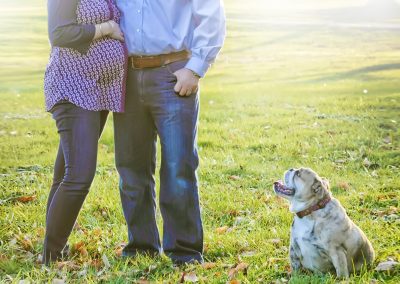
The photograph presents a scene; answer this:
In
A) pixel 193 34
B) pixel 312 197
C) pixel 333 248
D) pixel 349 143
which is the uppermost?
pixel 193 34

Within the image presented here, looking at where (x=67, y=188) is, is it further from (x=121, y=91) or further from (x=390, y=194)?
(x=390, y=194)

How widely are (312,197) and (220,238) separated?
115 centimetres

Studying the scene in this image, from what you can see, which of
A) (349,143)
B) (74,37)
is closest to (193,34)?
(74,37)

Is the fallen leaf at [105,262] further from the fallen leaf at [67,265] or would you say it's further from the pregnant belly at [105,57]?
the pregnant belly at [105,57]

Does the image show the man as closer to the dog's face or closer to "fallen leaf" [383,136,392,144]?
the dog's face

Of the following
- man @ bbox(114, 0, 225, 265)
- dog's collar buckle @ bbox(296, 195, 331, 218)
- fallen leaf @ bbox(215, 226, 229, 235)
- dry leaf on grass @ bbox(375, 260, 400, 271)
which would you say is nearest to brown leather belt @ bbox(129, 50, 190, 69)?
man @ bbox(114, 0, 225, 265)

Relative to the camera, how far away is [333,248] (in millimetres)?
4234

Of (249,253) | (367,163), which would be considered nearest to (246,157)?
(367,163)

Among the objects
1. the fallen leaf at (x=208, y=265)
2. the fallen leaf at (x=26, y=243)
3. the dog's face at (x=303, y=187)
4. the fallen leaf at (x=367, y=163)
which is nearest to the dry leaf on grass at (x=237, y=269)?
the fallen leaf at (x=208, y=265)

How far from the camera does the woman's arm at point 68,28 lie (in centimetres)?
416

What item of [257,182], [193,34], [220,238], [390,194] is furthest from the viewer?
[257,182]

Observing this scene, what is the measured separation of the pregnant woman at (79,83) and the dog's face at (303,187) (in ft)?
3.97

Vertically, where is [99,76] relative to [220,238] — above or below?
above

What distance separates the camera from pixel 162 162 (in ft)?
15.2
